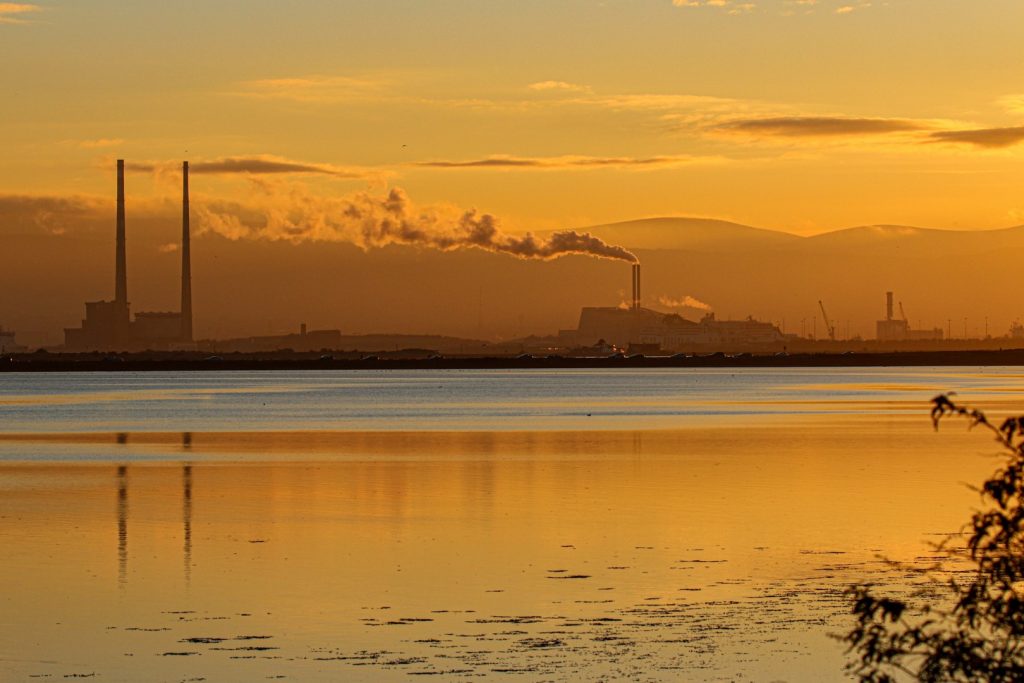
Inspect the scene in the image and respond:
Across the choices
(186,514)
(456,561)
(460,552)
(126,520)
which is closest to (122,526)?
(126,520)

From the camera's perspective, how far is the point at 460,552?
28.2 metres

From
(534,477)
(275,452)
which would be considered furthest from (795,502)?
(275,452)

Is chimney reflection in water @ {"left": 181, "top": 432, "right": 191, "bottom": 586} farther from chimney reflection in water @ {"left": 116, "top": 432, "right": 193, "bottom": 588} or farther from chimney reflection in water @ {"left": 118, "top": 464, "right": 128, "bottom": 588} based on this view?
chimney reflection in water @ {"left": 118, "top": 464, "right": 128, "bottom": 588}

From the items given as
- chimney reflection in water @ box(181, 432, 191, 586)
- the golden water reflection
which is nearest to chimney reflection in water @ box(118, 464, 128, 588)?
the golden water reflection

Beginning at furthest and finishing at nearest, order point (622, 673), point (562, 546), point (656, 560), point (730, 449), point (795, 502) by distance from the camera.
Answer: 1. point (730, 449)
2. point (795, 502)
3. point (562, 546)
4. point (656, 560)
5. point (622, 673)

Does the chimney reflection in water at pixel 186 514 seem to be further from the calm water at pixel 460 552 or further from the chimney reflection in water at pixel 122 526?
the chimney reflection in water at pixel 122 526

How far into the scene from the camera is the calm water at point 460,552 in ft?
61.7

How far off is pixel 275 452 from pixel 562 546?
99.9 feet

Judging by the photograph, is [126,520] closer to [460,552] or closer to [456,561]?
[460,552]

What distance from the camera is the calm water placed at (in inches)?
741

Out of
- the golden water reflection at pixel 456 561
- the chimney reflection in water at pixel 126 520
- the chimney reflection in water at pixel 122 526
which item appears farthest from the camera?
the chimney reflection in water at pixel 126 520

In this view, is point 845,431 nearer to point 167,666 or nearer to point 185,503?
point 185,503

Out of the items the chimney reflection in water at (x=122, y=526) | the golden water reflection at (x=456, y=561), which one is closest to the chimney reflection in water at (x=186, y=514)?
the golden water reflection at (x=456, y=561)

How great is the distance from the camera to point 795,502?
122 feet
